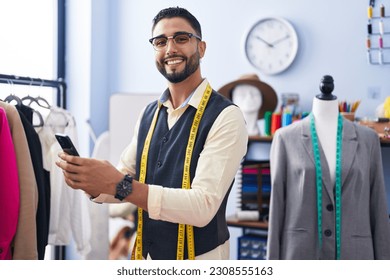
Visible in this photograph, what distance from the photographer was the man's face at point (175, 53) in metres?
1.06

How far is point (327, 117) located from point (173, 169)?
2.22 feet

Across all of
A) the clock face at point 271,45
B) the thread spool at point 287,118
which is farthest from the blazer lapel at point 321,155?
the clock face at point 271,45

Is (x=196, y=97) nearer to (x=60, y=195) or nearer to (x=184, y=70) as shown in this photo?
(x=184, y=70)

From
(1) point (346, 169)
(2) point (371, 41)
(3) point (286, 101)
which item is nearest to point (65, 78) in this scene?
(3) point (286, 101)

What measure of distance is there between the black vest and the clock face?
1466mm

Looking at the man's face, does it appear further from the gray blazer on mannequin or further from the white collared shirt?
the gray blazer on mannequin

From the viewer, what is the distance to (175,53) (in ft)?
3.48

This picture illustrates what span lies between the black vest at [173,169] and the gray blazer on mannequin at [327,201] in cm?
44

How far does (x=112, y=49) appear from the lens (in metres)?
2.74

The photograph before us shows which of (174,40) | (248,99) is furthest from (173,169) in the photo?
(248,99)

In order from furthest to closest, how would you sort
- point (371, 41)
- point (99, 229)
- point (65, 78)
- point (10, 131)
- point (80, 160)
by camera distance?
1. point (65, 78)
2. point (99, 229)
3. point (371, 41)
4. point (10, 131)
5. point (80, 160)

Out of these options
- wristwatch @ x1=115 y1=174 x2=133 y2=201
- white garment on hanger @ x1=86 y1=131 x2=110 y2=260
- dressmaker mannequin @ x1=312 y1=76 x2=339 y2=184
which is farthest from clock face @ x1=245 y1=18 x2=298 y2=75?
wristwatch @ x1=115 y1=174 x2=133 y2=201
